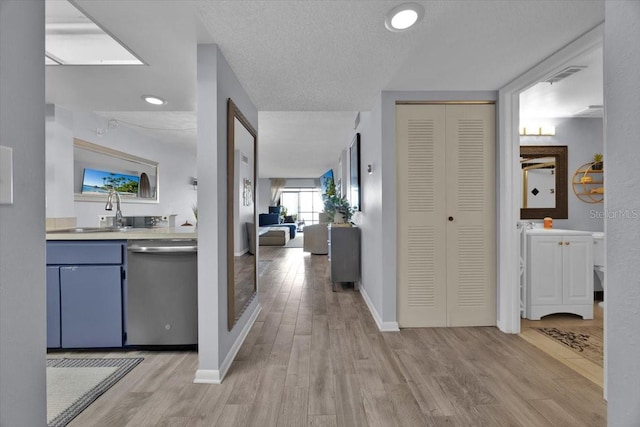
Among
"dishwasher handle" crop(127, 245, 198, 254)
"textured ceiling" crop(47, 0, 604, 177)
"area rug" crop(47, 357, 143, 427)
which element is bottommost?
"area rug" crop(47, 357, 143, 427)

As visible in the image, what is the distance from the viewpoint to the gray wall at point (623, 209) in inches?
24.0

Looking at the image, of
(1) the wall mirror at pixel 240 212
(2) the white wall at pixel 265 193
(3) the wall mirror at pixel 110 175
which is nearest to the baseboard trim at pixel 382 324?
(1) the wall mirror at pixel 240 212

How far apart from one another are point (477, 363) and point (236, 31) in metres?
2.73

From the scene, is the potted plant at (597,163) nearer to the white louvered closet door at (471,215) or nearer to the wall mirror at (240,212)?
the white louvered closet door at (471,215)

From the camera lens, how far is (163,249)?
2.51m

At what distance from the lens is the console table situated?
4.44m

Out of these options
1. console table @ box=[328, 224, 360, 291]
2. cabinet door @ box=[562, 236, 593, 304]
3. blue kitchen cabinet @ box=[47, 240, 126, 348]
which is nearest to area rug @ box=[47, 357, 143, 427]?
blue kitchen cabinet @ box=[47, 240, 126, 348]

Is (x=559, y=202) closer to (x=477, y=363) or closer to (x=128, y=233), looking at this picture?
(x=477, y=363)

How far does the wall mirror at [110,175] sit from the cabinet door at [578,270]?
5.66 metres

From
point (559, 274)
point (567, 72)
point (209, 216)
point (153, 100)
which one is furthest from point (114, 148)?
point (559, 274)

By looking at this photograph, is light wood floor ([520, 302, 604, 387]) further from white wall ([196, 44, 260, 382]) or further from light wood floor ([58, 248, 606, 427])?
white wall ([196, 44, 260, 382])

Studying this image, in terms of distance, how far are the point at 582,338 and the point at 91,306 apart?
4044 mm

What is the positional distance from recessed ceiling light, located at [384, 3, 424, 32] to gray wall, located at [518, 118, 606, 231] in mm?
2959

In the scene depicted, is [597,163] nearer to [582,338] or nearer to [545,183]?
[545,183]
